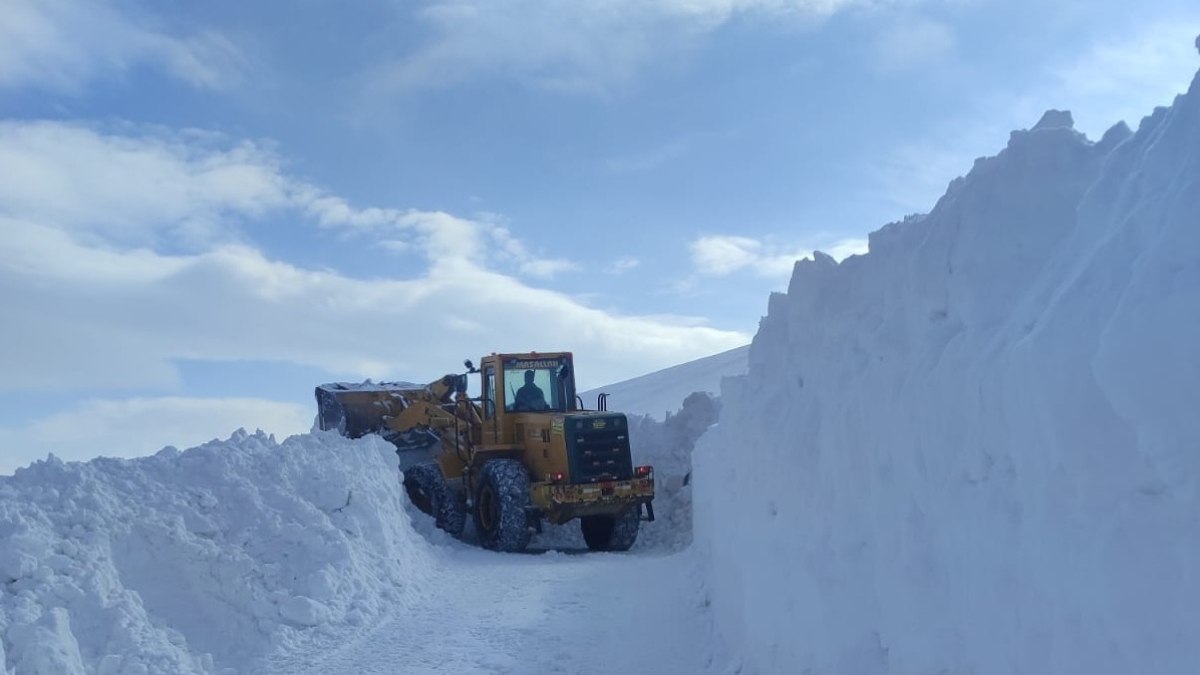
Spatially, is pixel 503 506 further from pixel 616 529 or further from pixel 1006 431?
pixel 1006 431

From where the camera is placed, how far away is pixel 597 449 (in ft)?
52.1

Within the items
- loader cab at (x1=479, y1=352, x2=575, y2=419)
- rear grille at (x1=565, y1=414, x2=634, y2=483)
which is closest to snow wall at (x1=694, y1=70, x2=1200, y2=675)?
rear grille at (x1=565, y1=414, x2=634, y2=483)

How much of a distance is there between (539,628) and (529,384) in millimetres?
7663

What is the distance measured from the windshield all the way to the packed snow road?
4049mm

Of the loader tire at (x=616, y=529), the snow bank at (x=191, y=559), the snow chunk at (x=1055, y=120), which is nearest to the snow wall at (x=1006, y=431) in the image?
the snow chunk at (x=1055, y=120)

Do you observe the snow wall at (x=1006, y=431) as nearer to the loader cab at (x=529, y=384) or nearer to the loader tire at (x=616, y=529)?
the loader tire at (x=616, y=529)

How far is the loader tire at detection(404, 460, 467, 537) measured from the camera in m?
16.4

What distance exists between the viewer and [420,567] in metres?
12.9

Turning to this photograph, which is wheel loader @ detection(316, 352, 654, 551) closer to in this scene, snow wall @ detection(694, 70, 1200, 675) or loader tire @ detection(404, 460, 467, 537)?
loader tire @ detection(404, 460, 467, 537)

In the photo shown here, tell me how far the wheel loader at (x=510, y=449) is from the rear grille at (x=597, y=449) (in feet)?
0.05

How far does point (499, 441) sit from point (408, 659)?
8.32 meters

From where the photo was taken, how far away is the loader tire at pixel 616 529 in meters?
16.2

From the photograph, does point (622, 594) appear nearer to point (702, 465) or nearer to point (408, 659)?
point (702, 465)

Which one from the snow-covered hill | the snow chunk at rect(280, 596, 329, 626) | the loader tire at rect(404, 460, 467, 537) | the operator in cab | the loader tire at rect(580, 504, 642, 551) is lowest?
the snow chunk at rect(280, 596, 329, 626)
